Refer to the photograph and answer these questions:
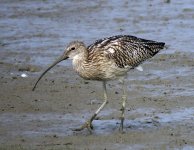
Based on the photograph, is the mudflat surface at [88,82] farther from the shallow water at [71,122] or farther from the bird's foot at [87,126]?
the bird's foot at [87,126]

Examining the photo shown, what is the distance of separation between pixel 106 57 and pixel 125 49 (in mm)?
472

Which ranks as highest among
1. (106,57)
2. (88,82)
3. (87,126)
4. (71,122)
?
(106,57)

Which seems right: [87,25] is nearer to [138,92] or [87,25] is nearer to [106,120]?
[138,92]

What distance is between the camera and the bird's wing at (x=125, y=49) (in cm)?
1141

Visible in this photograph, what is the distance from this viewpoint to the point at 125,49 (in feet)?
38.3

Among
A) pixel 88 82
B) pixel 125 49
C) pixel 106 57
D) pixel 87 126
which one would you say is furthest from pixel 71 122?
pixel 88 82

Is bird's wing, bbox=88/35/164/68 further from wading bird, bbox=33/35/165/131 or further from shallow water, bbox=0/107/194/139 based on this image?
shallow water, bbox=0/107/194/139

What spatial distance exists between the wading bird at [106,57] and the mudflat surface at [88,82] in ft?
1.73

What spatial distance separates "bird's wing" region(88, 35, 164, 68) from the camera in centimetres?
1141

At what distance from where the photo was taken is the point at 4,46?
1670 cm

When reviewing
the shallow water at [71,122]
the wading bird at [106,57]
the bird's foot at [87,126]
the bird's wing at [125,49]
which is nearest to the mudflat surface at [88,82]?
the shallow water at [71,122]

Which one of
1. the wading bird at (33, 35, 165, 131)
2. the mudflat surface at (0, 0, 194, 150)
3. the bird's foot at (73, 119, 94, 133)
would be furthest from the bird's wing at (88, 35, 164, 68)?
the bird's foot at (73, 119, 94, 133)

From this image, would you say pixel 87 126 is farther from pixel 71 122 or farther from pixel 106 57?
pixel 106 57

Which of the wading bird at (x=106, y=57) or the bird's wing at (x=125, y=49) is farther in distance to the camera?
the bird's wing at (x=125, y=49)
